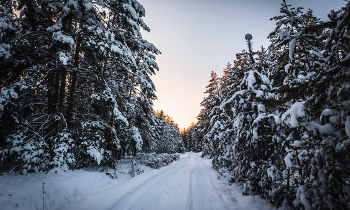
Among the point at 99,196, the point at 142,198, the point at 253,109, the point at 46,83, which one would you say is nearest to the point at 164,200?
the point at 142,198

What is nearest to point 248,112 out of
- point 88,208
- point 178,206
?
point 178,206

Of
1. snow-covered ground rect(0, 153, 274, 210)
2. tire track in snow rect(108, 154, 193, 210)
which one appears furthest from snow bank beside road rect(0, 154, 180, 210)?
tire track in snow rect(108, 154, 193, 210)

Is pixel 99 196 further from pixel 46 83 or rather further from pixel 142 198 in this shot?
pixel 46 83

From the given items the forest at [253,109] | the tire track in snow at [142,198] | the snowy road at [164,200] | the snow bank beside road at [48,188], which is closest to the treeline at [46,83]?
the forest at [253,109]

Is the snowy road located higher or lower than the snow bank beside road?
lower

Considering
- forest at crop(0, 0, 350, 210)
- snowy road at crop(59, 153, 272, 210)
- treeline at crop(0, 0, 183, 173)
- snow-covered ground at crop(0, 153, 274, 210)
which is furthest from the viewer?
treeline at crop(0, 0, 183, 173)

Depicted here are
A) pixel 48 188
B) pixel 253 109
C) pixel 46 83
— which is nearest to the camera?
pixel 48 188

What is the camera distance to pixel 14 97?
19.2 ft

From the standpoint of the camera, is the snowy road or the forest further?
the snowy road

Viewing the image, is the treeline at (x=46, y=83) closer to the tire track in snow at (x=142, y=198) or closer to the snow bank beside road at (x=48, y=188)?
the snow bank beside road at (x=48, y=188)

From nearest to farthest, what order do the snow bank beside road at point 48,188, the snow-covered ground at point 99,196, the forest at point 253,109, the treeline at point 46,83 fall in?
the forest at point 253,109
the snow bank beside road at point 48,188
the snow-covered ground at point 99,196
the treeline at point 46,83

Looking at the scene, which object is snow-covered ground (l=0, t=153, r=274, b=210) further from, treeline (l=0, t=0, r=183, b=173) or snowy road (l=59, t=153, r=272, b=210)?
treeline (l=0, t=0, r=183, b=173)

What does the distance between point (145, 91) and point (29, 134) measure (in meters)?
7.36

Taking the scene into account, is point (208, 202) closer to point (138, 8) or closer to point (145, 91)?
point (145, 91)
